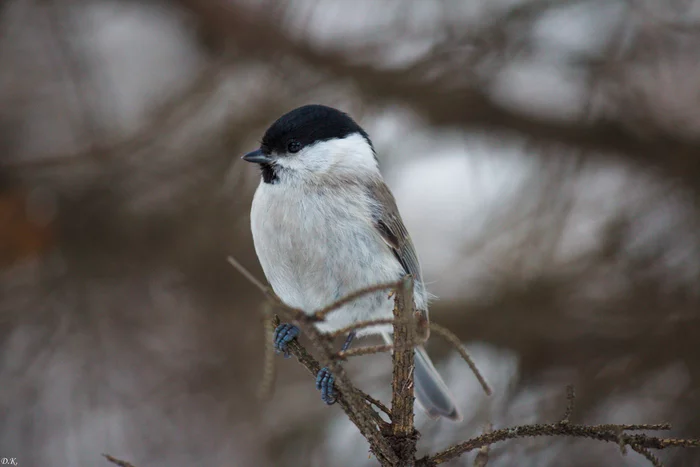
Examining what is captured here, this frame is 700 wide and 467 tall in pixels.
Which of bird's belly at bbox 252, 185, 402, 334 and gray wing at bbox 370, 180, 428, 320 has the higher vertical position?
gray wing at bbox 370, 180, 428, 320

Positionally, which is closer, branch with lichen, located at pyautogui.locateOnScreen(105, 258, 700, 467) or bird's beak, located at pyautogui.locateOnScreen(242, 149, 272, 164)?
branch with lichen, located at pyautogui.locateOnScreen(105, 258, 700, 467)

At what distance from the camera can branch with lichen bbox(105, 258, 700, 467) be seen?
1.05m

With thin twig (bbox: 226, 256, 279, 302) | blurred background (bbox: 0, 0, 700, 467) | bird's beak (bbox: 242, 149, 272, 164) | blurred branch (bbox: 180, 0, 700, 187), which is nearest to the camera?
thin twig (bbox: 226, 256, 279, 302)

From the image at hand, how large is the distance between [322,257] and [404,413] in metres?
0.80

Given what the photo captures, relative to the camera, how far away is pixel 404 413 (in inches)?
48.6

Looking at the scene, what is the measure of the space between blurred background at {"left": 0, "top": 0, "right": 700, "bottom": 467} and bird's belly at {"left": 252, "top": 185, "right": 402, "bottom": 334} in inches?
46.0

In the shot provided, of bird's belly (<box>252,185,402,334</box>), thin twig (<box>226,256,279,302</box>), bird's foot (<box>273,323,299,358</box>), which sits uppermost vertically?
bird's belly (<box>252,185,402,334</box>)

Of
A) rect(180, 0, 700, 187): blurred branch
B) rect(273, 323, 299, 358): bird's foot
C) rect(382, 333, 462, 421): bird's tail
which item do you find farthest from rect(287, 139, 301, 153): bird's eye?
rect(180, 0, 700, 187): blurred branch

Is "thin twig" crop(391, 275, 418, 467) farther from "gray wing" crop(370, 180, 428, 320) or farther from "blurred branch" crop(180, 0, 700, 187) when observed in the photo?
"blurred branch" crop(180, 0, 700, 187)

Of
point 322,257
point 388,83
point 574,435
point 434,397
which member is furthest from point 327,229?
point 388,83

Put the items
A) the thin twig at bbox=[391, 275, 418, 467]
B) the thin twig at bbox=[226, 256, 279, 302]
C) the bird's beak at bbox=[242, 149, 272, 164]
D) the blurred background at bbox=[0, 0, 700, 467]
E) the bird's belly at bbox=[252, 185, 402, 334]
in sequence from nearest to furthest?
1. the thin twig at bbox=[226, 256, 279, 302]
2. the thin twig at bbox=[391, 275, 418, 467]
3. the bird's belly at bbox=[252, 185, 402, 334]
4. the bird's beak at bbox=[242, 149, 272, 164]
5. the blurred background at bbox=[0, 0, 700, 467]

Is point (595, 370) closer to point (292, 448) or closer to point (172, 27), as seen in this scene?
point (292, 448)

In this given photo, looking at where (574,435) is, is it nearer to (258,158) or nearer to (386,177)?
(258,158)

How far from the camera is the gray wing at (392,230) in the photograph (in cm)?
223
